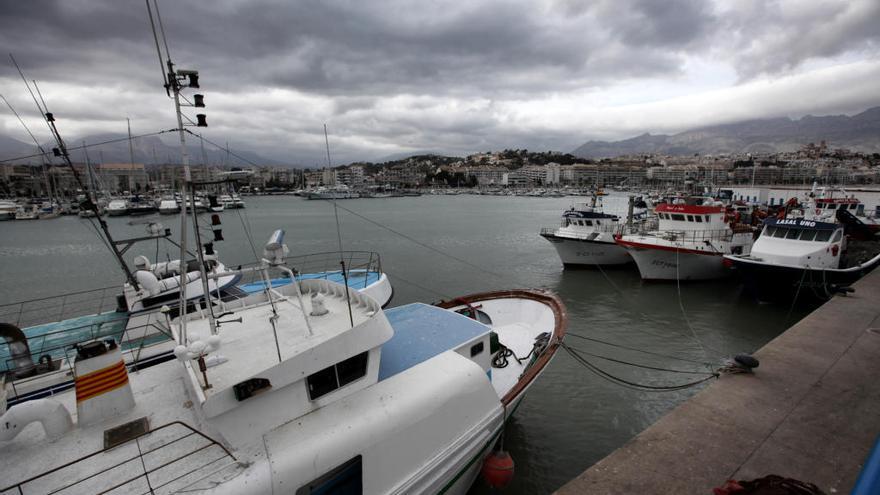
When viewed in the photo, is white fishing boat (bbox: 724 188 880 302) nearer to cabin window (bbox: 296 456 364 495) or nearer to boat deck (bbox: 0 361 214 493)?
cabin window (bbox: 296 456 364 495)

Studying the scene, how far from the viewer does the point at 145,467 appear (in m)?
4.19

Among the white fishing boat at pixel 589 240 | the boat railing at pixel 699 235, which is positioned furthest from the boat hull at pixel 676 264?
the white fishing boat at pixel 589 240

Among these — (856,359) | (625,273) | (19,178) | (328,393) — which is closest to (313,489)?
(328,393)

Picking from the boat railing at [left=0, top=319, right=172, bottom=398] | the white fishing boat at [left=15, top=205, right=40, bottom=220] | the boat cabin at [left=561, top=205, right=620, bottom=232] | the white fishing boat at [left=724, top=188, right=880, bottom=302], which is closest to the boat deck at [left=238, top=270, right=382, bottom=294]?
the boat railing at [left=0, top=319, right=172, bottom=398]

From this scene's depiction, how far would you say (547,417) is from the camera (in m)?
9.21

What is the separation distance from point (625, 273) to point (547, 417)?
695 inches

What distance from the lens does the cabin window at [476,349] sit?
7343 millimetres

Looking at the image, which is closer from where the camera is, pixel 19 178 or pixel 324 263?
pixel 324 263

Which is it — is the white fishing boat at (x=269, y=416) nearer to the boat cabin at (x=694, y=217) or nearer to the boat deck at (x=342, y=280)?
the boat deck at (x=342, y=280)

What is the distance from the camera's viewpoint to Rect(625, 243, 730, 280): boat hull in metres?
20.6

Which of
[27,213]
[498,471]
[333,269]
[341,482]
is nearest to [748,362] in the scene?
[498,471]

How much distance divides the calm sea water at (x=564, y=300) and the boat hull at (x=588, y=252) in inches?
28.0

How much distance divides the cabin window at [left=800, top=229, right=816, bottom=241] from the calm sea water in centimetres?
328

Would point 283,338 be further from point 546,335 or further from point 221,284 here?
point 221,284
